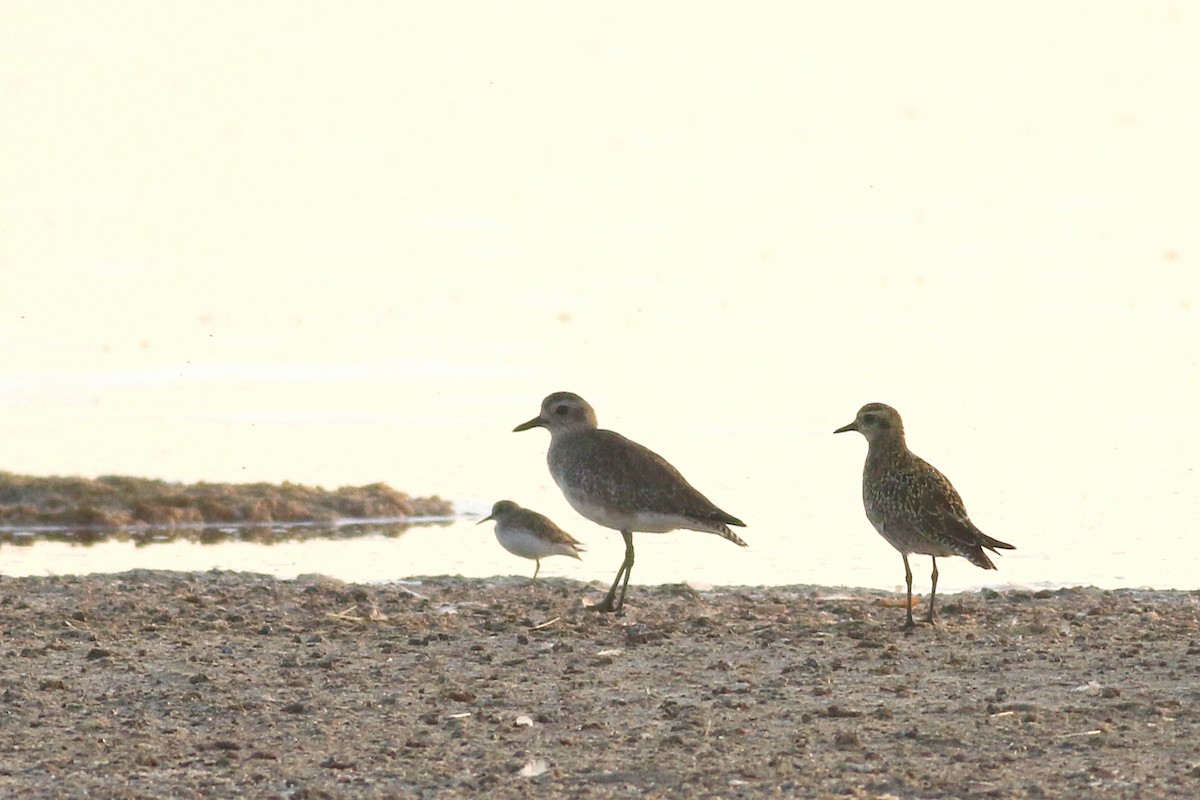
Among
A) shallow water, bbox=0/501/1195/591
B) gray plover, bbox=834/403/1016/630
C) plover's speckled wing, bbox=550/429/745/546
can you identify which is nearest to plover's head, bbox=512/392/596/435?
plover's speckled wing, bbox=550/429/745/546

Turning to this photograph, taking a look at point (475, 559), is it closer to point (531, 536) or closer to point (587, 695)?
point (531, 536)

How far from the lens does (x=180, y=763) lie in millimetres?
8508

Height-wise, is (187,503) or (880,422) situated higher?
(880,422)

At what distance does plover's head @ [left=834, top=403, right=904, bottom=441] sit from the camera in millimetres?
12797

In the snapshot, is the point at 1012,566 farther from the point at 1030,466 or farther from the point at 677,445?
the point at 677,445

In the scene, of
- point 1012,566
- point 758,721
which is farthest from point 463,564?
point 758,721

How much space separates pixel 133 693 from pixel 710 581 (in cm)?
575

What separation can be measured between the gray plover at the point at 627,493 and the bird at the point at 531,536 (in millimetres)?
1315

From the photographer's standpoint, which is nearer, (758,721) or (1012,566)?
(758,721)

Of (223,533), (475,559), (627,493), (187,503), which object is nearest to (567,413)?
(627,493)

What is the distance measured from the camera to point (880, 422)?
1283cm

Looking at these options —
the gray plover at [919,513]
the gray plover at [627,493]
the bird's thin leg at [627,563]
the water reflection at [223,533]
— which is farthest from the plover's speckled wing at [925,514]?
the water reflection at [223,533]

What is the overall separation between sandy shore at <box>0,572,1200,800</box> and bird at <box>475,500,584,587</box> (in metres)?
1.55

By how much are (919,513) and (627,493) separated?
2095 millimetres
